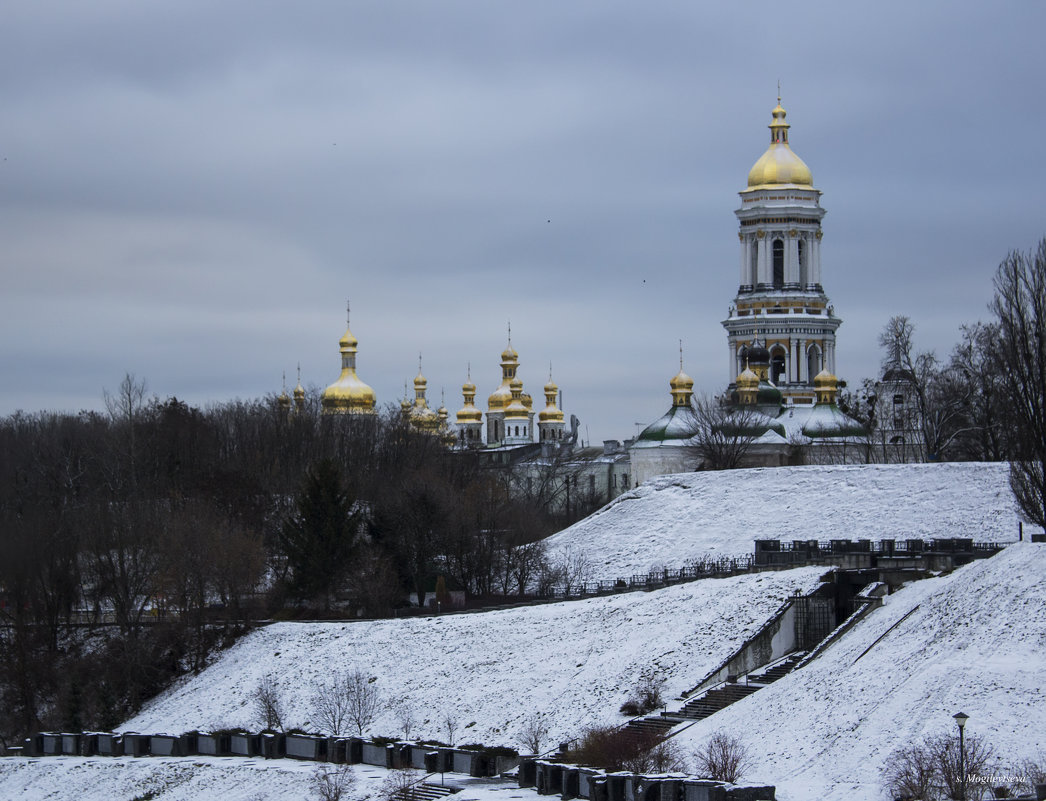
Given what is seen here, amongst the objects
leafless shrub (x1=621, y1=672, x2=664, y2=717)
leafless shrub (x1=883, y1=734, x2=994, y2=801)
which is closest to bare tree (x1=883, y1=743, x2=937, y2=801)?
leafless shrub (x1=883, y1=734, x2=994, y2=801)

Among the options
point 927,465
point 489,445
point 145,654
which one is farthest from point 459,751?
point 489,445

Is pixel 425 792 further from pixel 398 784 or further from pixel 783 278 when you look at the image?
pixel 783 278

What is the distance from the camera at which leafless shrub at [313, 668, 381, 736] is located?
144 ft

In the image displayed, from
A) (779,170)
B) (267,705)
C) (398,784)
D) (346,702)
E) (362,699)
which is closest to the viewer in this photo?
(398,784)

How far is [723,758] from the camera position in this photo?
3170 cm

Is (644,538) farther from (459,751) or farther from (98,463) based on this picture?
(98,463)

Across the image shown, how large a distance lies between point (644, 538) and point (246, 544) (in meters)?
12.2

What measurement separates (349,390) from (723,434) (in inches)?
1575

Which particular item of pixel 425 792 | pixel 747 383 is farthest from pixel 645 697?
pixel 747 383

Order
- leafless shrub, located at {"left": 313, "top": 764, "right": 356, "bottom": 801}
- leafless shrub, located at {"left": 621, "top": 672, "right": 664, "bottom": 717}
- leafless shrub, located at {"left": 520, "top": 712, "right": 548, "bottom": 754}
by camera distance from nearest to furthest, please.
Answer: leafless shrub, located at {"left": 313, "top": 764, "right": 356, "bottom": 801}, leafless shrub, located at {"left": 520, "top": 712, "right": 548, "bottom": 754}, leafless shrub, located at {"left": 621, "top": 672, "right": 664, "bottom": 717}

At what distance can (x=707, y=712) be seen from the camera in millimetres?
38812

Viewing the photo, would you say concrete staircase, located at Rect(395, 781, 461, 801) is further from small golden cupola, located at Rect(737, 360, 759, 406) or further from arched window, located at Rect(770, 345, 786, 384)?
arched window, located at Rect(770, 345, 786, 384)

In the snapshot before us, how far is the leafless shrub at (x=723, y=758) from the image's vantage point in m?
31.4

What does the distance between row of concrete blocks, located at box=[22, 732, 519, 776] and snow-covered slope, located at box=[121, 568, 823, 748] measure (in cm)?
265
